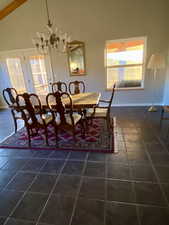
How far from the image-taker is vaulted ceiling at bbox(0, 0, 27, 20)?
Result: 409 cm

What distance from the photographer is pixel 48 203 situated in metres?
1.40

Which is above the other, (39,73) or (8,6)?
(8,6)

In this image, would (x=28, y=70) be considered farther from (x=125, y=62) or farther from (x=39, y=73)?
(x=125, y=62)

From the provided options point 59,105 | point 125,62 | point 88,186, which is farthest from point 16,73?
point 88,186

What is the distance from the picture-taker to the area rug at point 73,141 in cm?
234

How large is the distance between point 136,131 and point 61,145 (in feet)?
5.09

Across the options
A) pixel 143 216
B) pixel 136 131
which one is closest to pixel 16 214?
pixel 143 216

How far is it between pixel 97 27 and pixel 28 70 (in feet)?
9.03

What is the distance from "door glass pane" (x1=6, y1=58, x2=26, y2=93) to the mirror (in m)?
1.90

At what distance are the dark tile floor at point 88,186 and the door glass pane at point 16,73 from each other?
336cm

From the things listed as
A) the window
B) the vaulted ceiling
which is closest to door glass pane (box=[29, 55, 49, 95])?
the vaulted ceiling

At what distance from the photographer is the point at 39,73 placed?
488 cm

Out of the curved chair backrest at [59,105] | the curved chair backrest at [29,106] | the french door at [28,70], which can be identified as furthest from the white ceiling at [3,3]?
the curved chair backrest at [59,105]

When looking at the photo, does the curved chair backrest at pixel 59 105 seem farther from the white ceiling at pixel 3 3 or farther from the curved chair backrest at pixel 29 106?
the white ceiling at pixel 3 3
